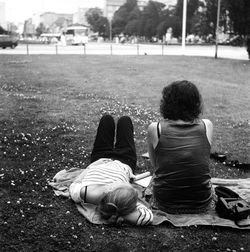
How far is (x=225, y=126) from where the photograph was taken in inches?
358

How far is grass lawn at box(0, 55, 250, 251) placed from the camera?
13.2 ft

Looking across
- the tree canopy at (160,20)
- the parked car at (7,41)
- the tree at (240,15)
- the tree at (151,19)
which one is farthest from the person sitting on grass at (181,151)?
the tree at (151,19)

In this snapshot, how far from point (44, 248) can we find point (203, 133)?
1945 millimetres

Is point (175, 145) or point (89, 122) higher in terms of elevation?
point (175, 145)

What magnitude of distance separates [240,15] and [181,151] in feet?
81.5

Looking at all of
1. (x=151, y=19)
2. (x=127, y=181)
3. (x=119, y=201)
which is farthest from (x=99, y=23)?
(x=119, y=201)

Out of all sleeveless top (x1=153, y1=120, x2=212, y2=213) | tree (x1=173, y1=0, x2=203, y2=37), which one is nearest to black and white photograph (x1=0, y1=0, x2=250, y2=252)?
sleeveless top (x1=153, y1=120, x2=212, y2=213)

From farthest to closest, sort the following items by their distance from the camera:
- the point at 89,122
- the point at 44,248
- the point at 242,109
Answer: the point at 242,109 < the point at 89,122 < the point at 44,248

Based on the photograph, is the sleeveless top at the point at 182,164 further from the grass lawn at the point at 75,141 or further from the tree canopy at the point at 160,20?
the tree canopy at the point at 160,20

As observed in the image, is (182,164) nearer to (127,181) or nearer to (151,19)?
(127,181)

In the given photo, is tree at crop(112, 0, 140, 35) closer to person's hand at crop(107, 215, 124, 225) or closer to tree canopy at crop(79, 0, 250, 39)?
tree canopy at crop(79, 0, 250, 39)

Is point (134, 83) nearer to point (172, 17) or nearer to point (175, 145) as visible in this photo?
point (175, 145)

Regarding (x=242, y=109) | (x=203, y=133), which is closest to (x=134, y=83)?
(x=242, y=109)

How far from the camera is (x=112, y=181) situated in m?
4.55
